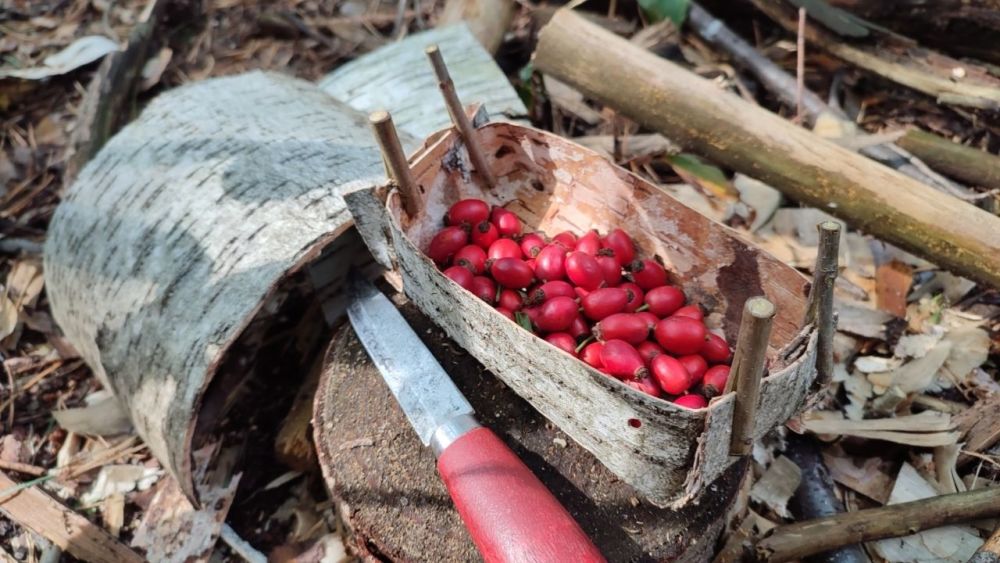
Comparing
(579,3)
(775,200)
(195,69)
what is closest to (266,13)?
(195,69)

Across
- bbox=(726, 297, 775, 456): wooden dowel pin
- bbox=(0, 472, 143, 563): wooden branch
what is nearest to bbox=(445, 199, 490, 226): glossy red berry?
bbox=(726, 297, 775, 456): wooden dowel pin

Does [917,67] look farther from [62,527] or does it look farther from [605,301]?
[62,527]

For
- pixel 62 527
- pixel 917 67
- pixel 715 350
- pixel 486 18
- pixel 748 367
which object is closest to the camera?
pixel 748 367

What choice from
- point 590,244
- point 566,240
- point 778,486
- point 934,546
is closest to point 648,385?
point 590,244

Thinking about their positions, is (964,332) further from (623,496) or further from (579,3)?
(579,3)

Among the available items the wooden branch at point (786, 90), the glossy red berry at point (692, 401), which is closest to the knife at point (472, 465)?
the glossy red berry at point (692, 401)

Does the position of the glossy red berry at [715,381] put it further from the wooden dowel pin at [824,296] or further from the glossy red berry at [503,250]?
the glossy red berry at [503,250]

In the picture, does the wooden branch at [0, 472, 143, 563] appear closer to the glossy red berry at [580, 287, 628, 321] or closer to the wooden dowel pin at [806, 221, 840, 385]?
the glossy red berry at [580, 287, 628, 321]
